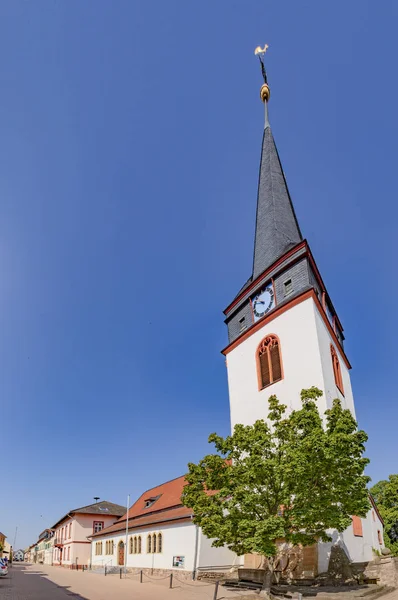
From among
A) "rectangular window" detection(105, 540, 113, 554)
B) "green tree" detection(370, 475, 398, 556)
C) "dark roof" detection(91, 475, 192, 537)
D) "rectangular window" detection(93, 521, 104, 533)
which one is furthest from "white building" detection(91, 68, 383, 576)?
"rectangular window" detection(93, 521, 104, 533)

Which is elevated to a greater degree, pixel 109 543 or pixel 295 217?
pixel 295 217

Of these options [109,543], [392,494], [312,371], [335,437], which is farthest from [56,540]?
→ [335,437]

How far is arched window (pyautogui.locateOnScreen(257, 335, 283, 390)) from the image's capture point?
24312 mm

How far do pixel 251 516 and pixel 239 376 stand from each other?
1297 centimetres

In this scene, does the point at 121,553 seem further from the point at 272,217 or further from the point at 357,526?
the point at 272,217

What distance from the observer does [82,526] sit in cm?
5081

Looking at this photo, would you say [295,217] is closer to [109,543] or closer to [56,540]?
[109,543]

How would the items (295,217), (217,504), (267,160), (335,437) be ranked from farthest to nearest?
(267,160) < (295,217) < (217,504) < (335,437)

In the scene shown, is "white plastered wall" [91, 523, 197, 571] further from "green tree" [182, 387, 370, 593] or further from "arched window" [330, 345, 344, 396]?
"arched window" [330, 345, 344, 396]

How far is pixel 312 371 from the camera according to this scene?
22.1 meters

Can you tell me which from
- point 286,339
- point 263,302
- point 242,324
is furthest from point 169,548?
point 263,302

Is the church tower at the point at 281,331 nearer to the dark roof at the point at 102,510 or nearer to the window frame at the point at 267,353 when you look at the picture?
the window frame at the point at 267,353

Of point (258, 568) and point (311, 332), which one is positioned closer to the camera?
point (258, 568)

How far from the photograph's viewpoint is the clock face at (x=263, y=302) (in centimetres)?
2662
